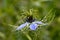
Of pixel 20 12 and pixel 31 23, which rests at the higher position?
pixel 20 12

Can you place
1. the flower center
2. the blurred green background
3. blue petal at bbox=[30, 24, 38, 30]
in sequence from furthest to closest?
the blurred green background, the flower center, blue petal at bbox=[30, 24, 38, 30]

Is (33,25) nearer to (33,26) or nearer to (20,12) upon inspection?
(33,26)

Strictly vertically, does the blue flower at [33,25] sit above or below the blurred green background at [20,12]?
below

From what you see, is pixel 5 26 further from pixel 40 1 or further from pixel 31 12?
Answer: pixel 31 12

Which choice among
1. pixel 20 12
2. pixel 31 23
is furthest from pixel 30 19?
pixel 20 12

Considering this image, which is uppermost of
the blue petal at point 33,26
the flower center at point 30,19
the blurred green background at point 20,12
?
the blurred green background at point 20,12

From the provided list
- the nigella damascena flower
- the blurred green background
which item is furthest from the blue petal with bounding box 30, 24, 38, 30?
the blurred green background

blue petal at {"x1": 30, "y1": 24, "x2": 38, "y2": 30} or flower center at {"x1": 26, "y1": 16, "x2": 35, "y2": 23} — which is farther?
flower center at {"x1": 26, "y1": 16, "x2": 35, "y2": 23}

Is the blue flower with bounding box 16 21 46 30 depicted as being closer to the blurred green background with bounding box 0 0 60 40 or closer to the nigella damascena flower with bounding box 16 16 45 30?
the nigella damascena flower with bounding box 16 16 45 30

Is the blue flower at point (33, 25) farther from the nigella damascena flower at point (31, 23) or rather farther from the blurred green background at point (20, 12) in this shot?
the blurred green background at point (20, 12)

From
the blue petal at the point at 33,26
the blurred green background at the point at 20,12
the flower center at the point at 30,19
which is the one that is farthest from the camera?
the blurred green background at the point at 20,12

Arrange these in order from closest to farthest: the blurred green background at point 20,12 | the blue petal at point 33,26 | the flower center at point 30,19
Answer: the blue petal at point 33,26
the flower center at point 30,19
the blurred green background at point 20,12

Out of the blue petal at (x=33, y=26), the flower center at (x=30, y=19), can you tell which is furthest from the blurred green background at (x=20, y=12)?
the blue petal at (x=33, y=26)
